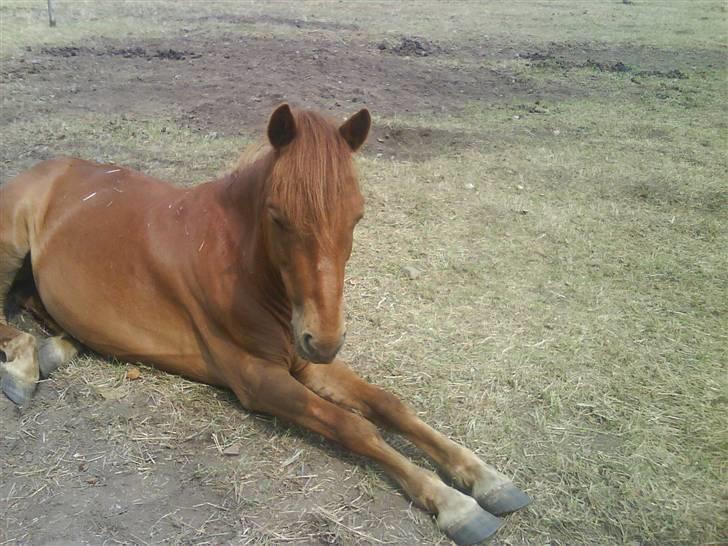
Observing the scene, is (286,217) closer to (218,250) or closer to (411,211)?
(218,250)

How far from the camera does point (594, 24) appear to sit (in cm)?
1745

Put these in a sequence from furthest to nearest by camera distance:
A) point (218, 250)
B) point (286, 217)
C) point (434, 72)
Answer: point (434, 72), point (218, 250), point (286, 217)

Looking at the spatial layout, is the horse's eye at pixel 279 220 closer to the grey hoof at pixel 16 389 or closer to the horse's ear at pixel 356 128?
the horse's ear at pixel 356 128

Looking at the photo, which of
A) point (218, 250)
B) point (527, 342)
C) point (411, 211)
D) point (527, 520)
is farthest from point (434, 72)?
point (527, 520)

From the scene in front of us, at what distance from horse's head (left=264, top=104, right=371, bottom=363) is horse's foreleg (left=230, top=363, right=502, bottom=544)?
1.73 ft

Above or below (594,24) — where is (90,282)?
below

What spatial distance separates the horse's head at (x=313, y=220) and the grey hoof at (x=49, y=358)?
1773 millimetres

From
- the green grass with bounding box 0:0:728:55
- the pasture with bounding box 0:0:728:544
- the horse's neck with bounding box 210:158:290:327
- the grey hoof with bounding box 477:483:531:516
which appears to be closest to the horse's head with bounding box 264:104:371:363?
the horse's neck with bounding box 210:158:290:327

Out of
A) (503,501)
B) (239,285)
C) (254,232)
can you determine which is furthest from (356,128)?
(503,501)

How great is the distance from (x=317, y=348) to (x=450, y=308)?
209 cm

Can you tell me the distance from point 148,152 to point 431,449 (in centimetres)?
525

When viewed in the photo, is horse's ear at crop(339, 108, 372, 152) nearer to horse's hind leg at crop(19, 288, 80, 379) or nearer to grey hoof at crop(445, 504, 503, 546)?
grey hoof at crop(445, 504, 503, 546)

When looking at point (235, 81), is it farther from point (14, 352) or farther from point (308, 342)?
point (308, 342)

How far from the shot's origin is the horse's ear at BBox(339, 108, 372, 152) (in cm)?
271
